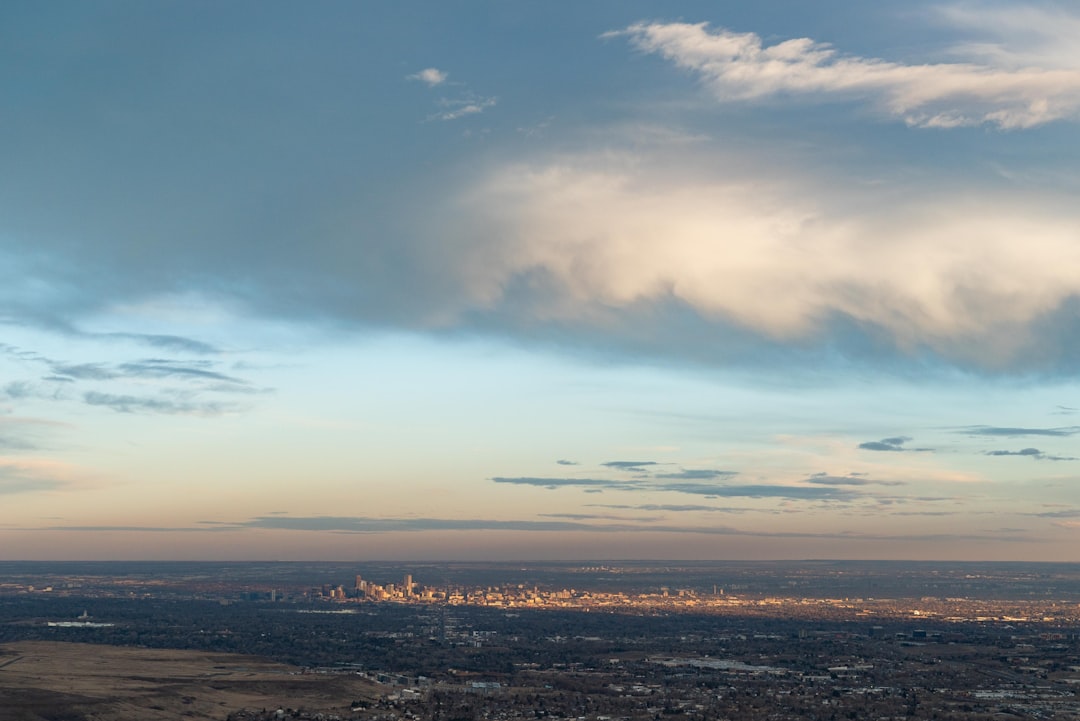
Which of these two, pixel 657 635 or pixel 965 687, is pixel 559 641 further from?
pixel 965 687

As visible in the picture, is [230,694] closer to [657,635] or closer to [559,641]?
[559,641]

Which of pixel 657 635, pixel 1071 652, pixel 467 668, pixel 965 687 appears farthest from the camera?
pixel 657 635

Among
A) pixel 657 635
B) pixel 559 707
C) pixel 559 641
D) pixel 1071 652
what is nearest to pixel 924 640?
pixel 1071 652

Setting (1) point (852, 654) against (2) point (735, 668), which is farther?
(1) point (852, 654)

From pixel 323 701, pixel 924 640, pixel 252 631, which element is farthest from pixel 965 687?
pixel 252 631

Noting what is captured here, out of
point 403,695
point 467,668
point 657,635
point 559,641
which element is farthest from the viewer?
point 657,635

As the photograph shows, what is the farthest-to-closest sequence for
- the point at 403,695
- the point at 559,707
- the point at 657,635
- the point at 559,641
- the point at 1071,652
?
the point at 657,635 < the point at 559,641 < the point at 1071,652 < the point at 403,695 < the point at 559,707
